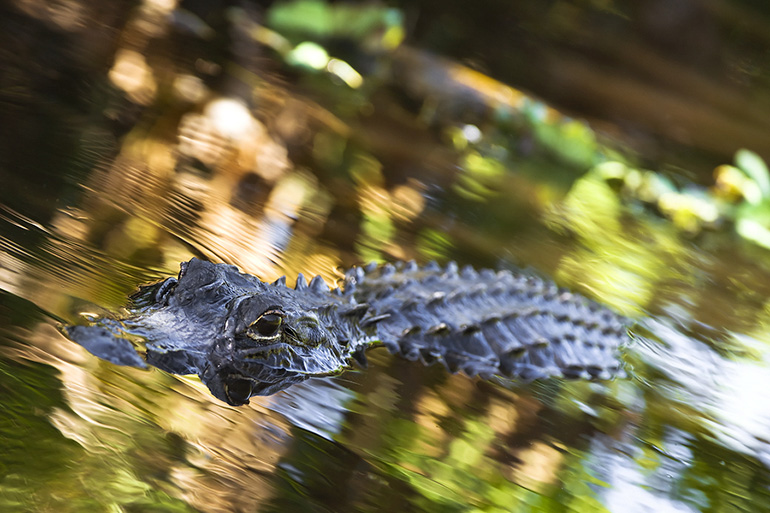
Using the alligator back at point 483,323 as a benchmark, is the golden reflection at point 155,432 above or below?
below

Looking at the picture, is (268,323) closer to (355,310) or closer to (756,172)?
(355,310)

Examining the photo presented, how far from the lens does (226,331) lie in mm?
2498

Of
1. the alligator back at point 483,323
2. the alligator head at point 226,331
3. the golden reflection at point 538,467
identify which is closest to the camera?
the alligator head at point 226,331

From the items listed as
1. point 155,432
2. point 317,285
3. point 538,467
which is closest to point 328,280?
point 317,285

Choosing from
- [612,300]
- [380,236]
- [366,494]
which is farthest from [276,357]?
[612,300]

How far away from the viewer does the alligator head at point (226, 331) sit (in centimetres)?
239

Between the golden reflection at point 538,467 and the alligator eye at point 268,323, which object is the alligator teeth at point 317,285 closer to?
the alligator eye at point 268,323

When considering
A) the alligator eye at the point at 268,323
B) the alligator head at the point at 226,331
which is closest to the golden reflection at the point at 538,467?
the alligator head at the point at 226,331

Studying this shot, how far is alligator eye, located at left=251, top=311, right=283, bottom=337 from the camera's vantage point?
2.49 meters

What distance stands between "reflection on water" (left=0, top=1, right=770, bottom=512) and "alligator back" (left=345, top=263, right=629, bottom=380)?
107 millimetres

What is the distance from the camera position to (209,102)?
5.08 meters

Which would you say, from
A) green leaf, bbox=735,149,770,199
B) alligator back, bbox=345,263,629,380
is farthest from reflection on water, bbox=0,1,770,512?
green leaf, bbox=735,149,770,199

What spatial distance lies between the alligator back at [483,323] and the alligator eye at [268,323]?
1.89 ft

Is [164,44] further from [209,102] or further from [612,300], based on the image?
[612,300]
